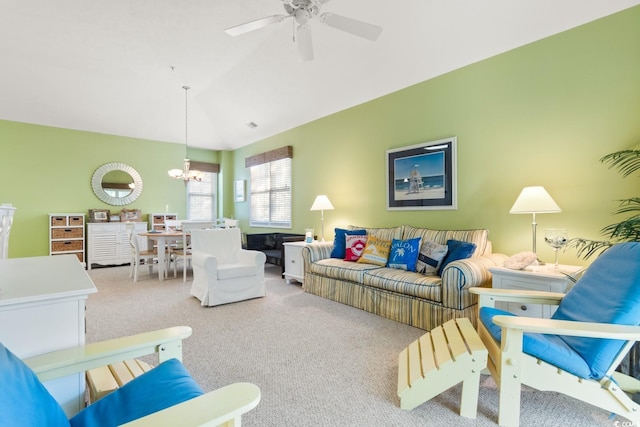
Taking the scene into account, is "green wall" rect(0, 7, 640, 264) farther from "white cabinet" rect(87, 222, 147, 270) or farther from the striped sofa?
"white cabinet" rect(87, 222, 147, 270)

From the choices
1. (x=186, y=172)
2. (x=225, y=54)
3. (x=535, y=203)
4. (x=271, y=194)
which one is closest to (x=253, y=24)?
(x=225, y=54)

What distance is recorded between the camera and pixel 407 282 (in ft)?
9.95

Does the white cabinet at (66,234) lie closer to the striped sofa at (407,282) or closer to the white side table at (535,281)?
the striped sofa at (407,282)

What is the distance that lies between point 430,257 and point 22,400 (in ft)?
10.3

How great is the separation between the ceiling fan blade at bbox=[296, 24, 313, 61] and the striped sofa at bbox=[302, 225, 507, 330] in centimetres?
225

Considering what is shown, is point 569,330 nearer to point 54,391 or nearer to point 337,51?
point 54,391

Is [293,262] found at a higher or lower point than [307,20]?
lower

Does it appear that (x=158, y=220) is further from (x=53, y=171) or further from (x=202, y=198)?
(x=53, y=171)

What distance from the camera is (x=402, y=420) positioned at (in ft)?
5.41

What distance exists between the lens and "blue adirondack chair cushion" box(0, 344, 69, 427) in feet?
2.42

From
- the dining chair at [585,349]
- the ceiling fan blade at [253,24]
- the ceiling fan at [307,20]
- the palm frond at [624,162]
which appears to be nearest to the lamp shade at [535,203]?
the palm frond at [624,162]

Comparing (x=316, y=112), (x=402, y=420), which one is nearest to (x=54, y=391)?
(x=402, y=420)

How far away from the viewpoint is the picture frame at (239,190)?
757cm

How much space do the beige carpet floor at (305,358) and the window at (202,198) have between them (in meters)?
3.89
